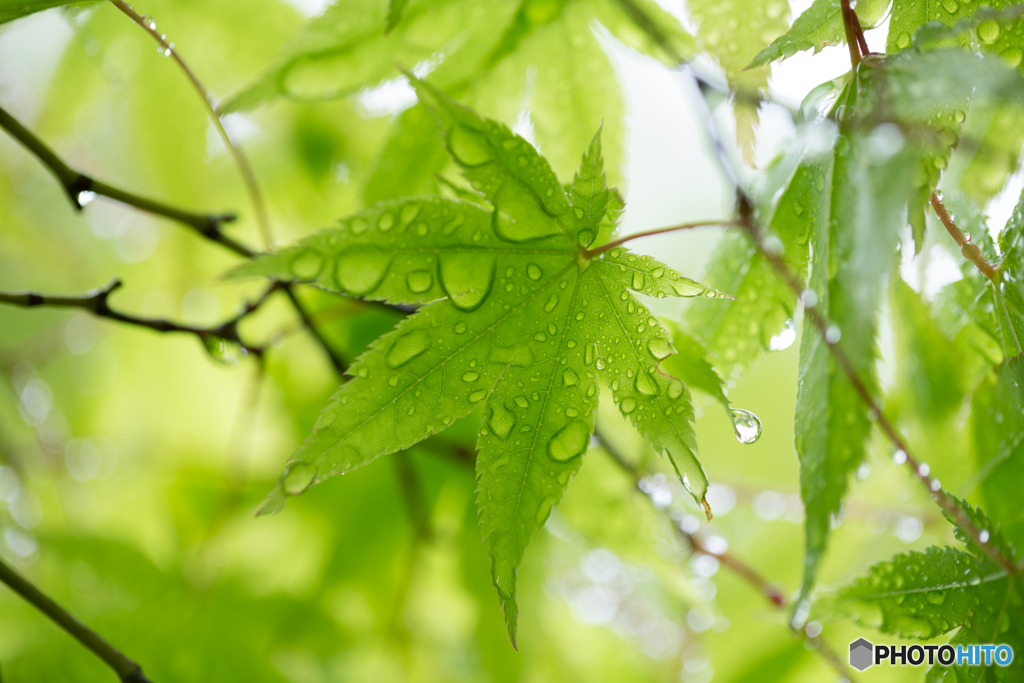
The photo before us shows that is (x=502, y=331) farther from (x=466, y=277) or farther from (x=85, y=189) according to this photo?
(x=85, y=189)

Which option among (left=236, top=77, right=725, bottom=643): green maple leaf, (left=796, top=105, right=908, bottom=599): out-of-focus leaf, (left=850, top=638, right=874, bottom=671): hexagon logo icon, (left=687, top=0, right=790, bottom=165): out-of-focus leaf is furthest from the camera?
(left=850, top=638, right=874, bottom=671): hexagon logo icon

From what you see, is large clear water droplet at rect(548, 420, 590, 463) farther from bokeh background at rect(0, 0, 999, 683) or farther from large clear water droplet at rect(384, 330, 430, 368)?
bokeh background at rect(0, 0, 999, 683)

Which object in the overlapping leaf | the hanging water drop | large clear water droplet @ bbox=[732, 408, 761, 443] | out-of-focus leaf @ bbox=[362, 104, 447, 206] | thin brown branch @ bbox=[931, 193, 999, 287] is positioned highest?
out-of-focus leaf @ bbox=[362, 104, 447, 206]

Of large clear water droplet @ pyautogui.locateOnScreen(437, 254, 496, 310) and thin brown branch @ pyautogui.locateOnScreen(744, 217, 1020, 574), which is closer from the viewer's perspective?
thin brown branch @ pyautogui.locateOnScreen(744, 217, 1020, 574)

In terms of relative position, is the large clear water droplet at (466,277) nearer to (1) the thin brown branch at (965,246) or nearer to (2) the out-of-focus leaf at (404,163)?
(2) the out-of-focus leaf at (404,163)

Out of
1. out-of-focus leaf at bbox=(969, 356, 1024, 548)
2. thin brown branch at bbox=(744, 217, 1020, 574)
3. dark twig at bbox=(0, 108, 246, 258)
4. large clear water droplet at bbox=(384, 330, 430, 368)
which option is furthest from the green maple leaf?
out-of-focus leaf at bbox=(969, 356, 1024, 548)

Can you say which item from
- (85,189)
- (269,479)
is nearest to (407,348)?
(85,189)
